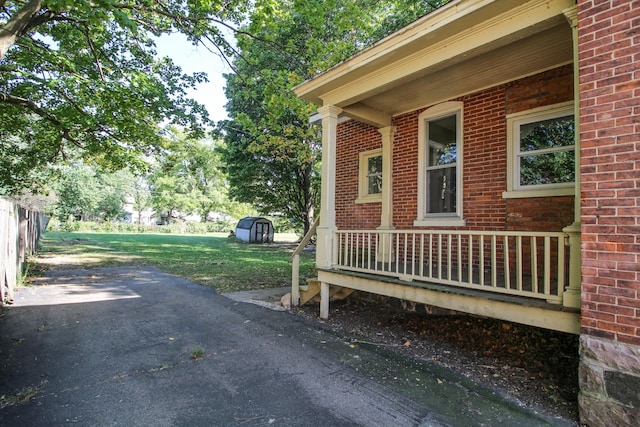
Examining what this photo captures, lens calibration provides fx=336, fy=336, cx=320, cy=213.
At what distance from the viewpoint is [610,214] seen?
253 cm

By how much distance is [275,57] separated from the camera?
1423 centimetres

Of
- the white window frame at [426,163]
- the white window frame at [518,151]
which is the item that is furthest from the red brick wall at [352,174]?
the white window frame at [518,151]

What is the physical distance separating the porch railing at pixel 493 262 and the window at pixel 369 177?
3.96ft

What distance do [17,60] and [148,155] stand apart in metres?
4.59

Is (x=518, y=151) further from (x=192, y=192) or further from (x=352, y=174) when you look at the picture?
(x=192, y=192)

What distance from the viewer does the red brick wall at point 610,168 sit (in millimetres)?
2443

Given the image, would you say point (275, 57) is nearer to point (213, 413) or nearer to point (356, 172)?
point (356, 172)

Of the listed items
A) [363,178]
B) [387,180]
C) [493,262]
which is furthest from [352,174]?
[493,262]

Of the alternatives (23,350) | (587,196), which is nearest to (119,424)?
Result: (23,350)

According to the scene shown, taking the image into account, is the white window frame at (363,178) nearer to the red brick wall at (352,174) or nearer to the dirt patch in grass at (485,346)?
the red brick wall at (352,174)

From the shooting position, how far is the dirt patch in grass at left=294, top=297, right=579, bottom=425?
3.18m

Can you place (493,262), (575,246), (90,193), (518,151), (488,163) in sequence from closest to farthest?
(575,246) < (493,262) < (518,151) < (488,163) < (90,193)

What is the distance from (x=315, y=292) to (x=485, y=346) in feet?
9.23

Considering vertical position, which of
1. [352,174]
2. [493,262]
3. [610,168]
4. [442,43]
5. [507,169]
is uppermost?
[442,43]
